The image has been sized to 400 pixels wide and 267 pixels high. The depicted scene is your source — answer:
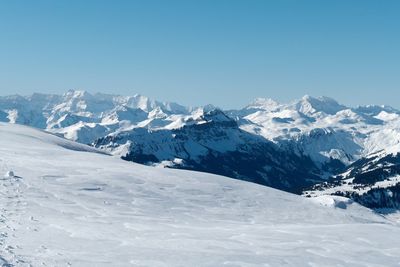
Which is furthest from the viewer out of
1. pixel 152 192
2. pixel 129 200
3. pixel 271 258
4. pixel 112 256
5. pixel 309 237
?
pixel 152 192

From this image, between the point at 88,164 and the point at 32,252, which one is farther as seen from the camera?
the point at 88,164

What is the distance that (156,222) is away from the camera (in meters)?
44.2

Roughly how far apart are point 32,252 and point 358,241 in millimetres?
28884

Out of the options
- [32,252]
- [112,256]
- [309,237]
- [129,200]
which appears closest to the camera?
[32,252]

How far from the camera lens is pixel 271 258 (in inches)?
1346

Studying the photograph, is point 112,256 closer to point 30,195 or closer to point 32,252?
point 32,252

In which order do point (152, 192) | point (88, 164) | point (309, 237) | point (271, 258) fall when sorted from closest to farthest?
point (271, 258)
point (309, 237)
point (152, 192)
point (88, 164)

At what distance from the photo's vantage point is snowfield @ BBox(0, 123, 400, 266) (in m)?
30.8

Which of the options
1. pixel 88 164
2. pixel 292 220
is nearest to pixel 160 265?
pixel 292 220

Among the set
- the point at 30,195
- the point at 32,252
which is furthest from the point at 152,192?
the point at 32,252

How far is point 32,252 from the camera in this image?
1086 inches

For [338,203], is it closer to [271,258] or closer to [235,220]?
[235,220]

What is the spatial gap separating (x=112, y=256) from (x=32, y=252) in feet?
14.4

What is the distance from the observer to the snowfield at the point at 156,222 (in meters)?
30.8
